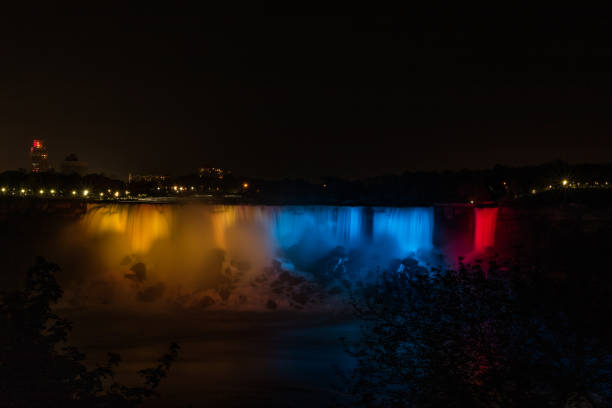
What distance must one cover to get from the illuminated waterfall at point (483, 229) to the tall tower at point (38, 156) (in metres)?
120

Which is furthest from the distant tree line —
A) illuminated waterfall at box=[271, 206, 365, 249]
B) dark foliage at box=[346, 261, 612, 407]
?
dark foliage at box=[346, 261, 612, 407]

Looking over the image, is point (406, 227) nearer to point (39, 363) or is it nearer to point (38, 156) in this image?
point (39, 363)

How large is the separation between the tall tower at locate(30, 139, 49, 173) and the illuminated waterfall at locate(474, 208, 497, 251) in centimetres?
11976

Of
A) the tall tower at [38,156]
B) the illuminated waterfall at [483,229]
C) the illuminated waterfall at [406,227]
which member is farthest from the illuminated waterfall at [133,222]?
the tall tower at [38,156]

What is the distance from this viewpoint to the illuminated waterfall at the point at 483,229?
34312 millimetres

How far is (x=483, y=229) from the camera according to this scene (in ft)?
113

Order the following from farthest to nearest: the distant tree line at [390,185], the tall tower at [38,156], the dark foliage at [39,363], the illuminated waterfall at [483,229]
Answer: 1. the tall tower at [38,156]
2. the distant tree line at [390,185]
3. the illuminated waterfall at [483,229]
4. the dark foliage at [39,363]

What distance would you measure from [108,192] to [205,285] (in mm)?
43966

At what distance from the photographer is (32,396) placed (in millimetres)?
6270

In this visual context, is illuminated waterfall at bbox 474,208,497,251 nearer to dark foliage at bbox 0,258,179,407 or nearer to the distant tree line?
the distant tree line

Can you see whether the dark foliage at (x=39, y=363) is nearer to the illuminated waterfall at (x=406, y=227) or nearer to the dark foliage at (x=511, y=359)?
the dark foliage at (x=511, y=359)

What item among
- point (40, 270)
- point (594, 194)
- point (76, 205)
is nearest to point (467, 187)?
point (594, 194)

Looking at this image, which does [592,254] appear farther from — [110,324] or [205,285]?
[110,324]

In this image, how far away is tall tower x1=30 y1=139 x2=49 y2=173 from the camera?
123750 millimetres
